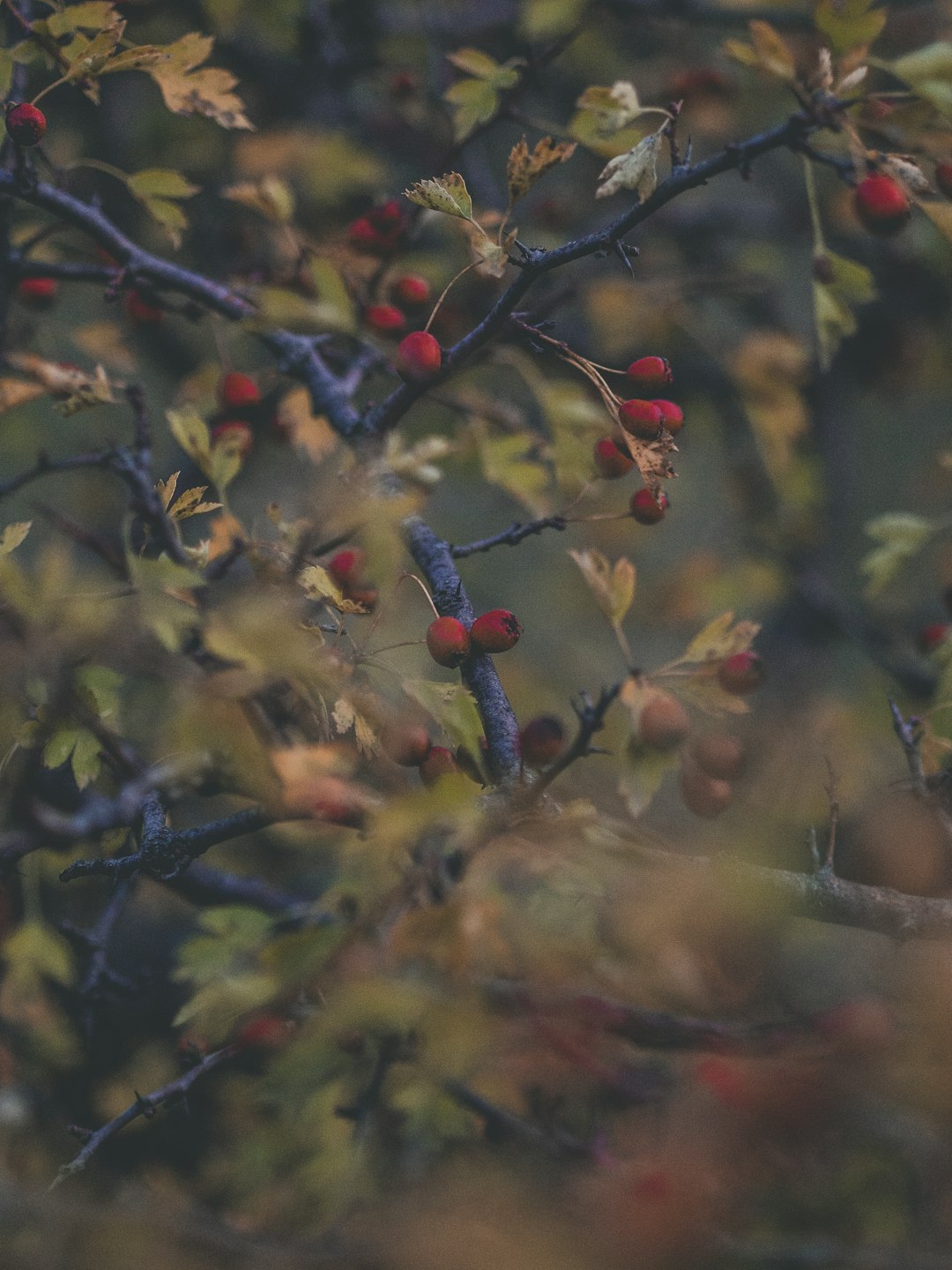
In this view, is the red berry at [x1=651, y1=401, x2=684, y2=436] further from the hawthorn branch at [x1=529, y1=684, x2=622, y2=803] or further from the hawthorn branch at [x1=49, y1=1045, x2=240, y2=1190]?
the hawthorn branch at [x1=49, y1=1045, x2=240, y2=1190]

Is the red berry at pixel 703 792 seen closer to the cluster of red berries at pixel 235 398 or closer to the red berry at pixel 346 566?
the red berry at pixel 346 566

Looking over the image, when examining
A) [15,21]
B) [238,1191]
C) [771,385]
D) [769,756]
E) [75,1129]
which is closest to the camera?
[75,1129]

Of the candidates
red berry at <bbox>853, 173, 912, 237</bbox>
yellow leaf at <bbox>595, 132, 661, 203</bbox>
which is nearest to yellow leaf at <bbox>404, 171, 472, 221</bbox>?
yellow leaf at <bbox>595, 132, 661, 203</bbox>

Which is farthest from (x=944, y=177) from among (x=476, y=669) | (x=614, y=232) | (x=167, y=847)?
(x=167, y=847)

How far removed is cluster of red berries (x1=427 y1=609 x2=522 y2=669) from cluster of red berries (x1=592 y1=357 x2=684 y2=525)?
31cm

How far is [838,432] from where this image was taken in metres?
3.70

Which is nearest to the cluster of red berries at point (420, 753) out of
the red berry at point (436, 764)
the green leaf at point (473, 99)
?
the red berry at point (436, 764)

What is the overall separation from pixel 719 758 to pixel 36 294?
1.80 m

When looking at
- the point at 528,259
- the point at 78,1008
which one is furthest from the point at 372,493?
the point at 78,1008

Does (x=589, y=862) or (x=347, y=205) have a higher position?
(x=347, y=205)

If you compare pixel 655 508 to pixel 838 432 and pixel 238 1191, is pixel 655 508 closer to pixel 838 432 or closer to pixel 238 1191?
pixel 238 1191

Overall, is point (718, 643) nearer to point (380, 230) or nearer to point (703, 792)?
point (703, 792)

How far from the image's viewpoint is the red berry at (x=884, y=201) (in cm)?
167

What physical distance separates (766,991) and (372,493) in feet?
4.35
